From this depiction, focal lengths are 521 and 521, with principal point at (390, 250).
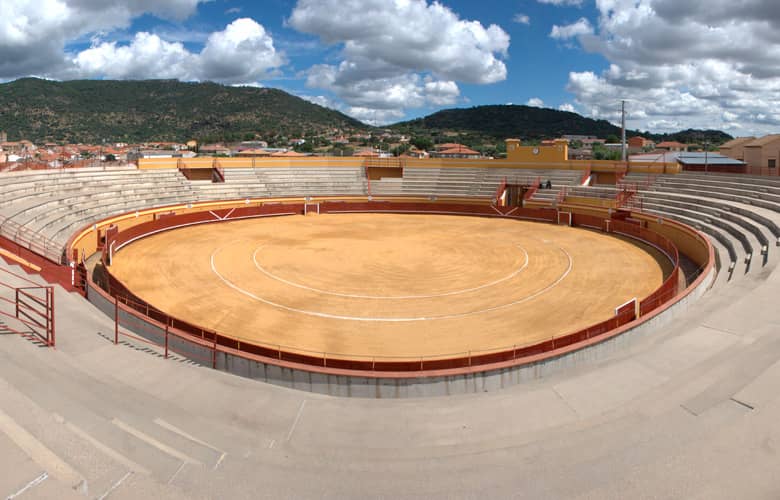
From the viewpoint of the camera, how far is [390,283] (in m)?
24.5

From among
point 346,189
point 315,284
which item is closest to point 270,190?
point 346,189

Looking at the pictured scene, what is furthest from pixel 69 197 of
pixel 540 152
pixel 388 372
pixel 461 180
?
pixel 540 152

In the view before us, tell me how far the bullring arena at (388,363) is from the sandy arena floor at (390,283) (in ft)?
0.54

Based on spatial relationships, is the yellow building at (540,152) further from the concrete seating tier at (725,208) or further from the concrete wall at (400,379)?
the concrete wall at (400,379)

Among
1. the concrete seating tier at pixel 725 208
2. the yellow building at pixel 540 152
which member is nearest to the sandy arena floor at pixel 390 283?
the concrete seating tier at pixel 725 208

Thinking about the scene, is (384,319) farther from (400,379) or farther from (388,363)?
(400,379)

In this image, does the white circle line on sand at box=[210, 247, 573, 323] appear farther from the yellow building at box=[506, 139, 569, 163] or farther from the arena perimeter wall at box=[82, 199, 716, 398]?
the yellow building at box=[506, 139, 569, 163]

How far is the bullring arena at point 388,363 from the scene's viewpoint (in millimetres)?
8449

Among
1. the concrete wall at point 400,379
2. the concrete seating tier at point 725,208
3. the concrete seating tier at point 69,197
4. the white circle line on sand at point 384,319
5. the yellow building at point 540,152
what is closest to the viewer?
the concrete wall at point 400,379

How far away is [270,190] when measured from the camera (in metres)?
52.4

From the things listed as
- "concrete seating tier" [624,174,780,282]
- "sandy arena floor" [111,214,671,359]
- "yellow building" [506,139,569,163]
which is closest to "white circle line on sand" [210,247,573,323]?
"sandy arena floor" [111,214,671,359]

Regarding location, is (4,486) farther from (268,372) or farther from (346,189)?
(346,189)

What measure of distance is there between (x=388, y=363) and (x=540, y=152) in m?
45.7

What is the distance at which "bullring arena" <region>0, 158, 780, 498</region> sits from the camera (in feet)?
27.7
